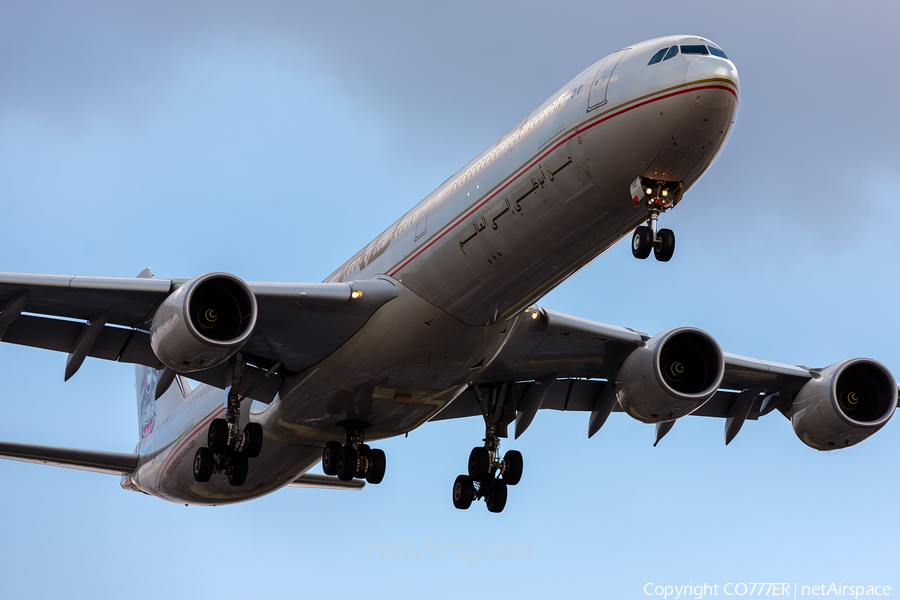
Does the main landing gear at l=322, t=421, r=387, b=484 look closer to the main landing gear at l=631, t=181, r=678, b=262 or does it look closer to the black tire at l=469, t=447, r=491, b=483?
the black tire at l=469, t=447, r=491, b=483

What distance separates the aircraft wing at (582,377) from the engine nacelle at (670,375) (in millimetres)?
533

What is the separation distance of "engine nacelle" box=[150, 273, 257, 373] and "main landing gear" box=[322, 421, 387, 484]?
4.47 meters

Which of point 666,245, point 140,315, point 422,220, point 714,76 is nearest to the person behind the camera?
point 714,76

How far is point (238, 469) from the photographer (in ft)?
73.5

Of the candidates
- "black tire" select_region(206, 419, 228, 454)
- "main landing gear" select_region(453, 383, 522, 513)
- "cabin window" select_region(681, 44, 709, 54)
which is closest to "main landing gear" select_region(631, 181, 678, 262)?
"cabin window" select_region(681, 44, 709, 54)

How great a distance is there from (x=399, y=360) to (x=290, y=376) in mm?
3109

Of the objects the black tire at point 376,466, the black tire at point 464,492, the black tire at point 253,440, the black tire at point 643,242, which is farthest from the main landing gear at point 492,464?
the black tire at point 643,242

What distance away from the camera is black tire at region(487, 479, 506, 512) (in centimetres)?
2395

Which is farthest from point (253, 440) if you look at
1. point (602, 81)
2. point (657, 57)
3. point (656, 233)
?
point (657, 57)

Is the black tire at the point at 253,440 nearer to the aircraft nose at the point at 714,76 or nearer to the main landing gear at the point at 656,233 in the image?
the main landing gear at the point at 656,233

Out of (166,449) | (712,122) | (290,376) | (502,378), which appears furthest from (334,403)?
(712,122)

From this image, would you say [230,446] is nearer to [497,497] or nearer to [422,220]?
[497,497]

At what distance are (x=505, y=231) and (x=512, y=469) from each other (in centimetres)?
776

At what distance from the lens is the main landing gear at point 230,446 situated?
72.4 ft
